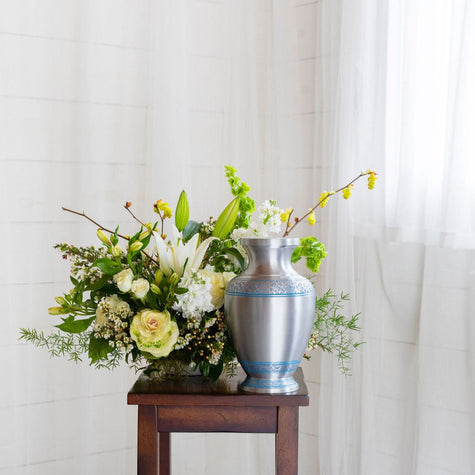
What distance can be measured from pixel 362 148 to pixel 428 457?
3.12 feet

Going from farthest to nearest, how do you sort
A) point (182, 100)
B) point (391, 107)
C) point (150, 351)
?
1. point (182, 100)
2. point (391, 107)
3. point (150, 351)

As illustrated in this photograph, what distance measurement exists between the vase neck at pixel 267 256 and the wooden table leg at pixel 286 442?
281mm

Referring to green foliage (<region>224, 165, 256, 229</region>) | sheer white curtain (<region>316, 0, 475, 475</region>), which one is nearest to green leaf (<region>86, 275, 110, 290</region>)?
green foliage (<region>224, 165, 256, 229</region>)

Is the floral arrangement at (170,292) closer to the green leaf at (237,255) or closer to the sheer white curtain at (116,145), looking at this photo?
the green leaf at (237,255)

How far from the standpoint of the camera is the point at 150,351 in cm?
152

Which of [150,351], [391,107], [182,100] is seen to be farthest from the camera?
[182,100]

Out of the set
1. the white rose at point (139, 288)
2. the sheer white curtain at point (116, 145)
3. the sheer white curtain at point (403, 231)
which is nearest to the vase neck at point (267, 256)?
the white rose at point (139, 288)

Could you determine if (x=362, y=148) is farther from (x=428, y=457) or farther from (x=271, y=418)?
(x=271, y=418)

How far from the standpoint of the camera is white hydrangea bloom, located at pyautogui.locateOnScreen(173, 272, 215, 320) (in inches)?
60.4

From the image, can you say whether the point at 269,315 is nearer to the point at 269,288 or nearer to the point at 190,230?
the point at 269,288

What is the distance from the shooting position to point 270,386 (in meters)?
1.57

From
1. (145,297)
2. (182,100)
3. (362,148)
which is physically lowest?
(145,297)

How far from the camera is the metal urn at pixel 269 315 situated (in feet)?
4.95

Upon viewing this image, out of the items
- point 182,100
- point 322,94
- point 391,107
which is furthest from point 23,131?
point 391,107
